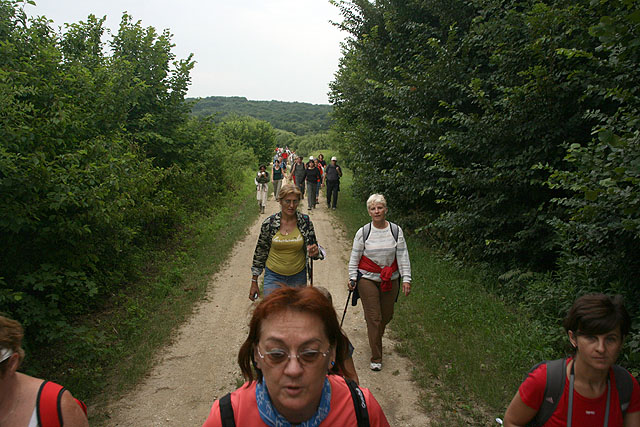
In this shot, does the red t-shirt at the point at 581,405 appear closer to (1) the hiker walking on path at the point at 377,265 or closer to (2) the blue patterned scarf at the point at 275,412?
(2) the blue patterned scarf at the point at 275,412

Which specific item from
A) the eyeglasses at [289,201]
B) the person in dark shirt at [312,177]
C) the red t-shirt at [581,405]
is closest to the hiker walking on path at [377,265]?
the eyeglasses at [289,201]

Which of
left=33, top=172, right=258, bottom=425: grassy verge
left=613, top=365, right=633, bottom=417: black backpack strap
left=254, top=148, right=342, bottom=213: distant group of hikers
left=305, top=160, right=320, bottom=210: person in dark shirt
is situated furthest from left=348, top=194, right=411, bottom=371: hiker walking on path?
left=305, top=160, right=320, bottom=210: person in dark shirt

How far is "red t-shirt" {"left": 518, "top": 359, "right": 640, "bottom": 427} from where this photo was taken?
235 centimetres

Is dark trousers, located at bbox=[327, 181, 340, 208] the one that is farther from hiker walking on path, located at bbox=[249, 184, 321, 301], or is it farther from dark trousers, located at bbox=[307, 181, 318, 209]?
hiker walking on path, located at bbox=[249, 184, 321, 301]

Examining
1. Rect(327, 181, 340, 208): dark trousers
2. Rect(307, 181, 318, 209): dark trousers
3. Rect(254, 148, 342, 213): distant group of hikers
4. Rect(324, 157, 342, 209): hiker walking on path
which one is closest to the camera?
Rect(254, 148, 342, 213): distant group of hikers

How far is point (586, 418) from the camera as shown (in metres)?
2.35

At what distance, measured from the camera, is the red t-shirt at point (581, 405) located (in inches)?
92.4

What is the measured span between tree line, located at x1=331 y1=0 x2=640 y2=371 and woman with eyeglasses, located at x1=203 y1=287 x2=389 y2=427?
3.34 metres

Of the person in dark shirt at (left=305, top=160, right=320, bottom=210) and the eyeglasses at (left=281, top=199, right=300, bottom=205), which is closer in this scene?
the eyeglasses at (left=281, top=199, right=300, bottom=205)

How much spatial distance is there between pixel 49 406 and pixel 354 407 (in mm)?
1473

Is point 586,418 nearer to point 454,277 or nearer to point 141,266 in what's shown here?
point 454,277

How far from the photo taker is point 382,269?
5012 mm

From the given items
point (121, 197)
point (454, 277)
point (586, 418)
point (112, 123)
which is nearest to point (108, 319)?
point (121, 197)

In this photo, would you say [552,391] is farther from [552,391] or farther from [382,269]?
[382,269]
